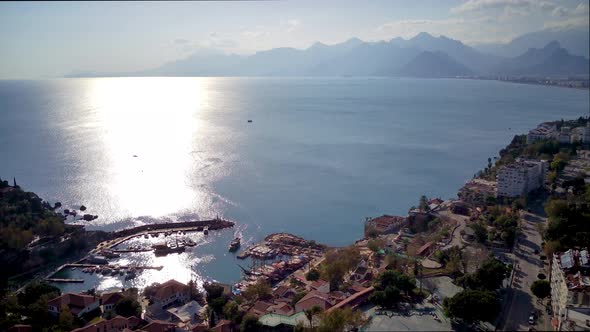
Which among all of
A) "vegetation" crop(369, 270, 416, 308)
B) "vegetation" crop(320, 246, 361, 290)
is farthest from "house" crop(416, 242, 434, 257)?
"vegetation" crop(369, 270, 416, 308)

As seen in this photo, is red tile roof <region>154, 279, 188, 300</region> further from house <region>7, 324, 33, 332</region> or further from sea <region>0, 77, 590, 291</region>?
house <region>7, 324, 33, 332</region>

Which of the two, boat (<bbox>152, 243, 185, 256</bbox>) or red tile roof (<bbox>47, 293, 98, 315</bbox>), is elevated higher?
red tile roof (<bbox>47, 293, 98, 315</bbox>)

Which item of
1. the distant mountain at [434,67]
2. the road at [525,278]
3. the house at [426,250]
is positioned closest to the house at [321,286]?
the house at [426,250]

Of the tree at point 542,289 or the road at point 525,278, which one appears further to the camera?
the tree at point 542,289

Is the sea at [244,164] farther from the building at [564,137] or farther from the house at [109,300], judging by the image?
the building at [564,137]

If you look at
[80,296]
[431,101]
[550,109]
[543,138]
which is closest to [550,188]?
[543,138]

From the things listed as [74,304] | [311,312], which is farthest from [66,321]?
[311,312]
